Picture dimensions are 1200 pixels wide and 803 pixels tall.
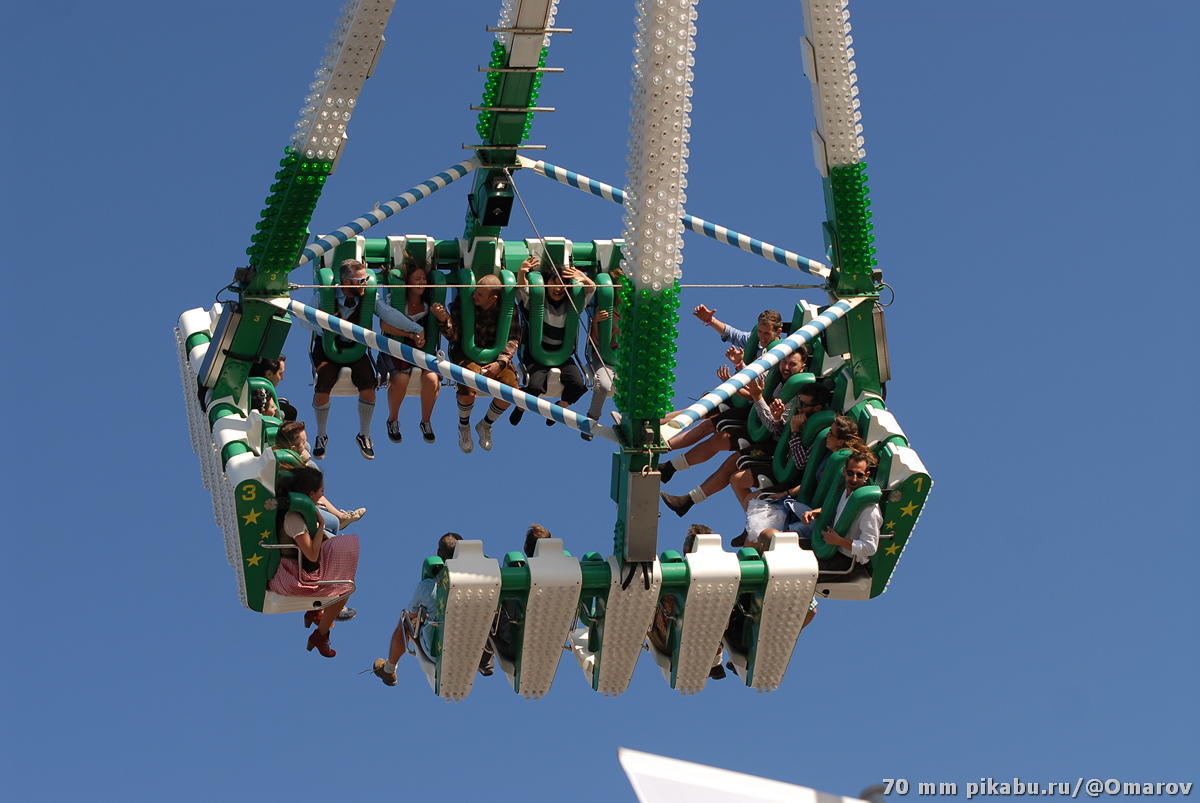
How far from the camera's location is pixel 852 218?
2944 cm

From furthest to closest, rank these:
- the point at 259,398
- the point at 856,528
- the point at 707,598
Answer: the point at 259,398 < the point at 856,528 < the point at 707,598

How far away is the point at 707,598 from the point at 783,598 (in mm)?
736

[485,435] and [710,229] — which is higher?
[710,229]

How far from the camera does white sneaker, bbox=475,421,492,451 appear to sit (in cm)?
3159

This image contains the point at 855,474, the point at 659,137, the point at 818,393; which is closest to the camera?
the point at 659,137

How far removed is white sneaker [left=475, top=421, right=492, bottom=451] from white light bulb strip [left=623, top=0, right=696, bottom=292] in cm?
567

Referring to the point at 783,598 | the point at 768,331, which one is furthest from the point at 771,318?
the point at 783,598

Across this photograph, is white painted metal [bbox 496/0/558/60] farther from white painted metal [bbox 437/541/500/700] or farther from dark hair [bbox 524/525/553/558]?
white painted metal [bbox 437/541/500/700]

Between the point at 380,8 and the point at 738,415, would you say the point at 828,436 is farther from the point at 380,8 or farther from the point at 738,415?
the point at 380,8

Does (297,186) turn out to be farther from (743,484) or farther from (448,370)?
(743,484)

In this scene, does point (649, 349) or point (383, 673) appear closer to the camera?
point (649, 349)

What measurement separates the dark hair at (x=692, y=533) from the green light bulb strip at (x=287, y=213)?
445 cm

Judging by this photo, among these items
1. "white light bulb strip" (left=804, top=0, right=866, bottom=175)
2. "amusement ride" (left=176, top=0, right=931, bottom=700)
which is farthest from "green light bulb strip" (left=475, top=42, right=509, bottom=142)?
"white light bulb strip" (left=804, top=0, right=866, bottom=175)

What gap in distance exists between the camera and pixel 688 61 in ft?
84.7
